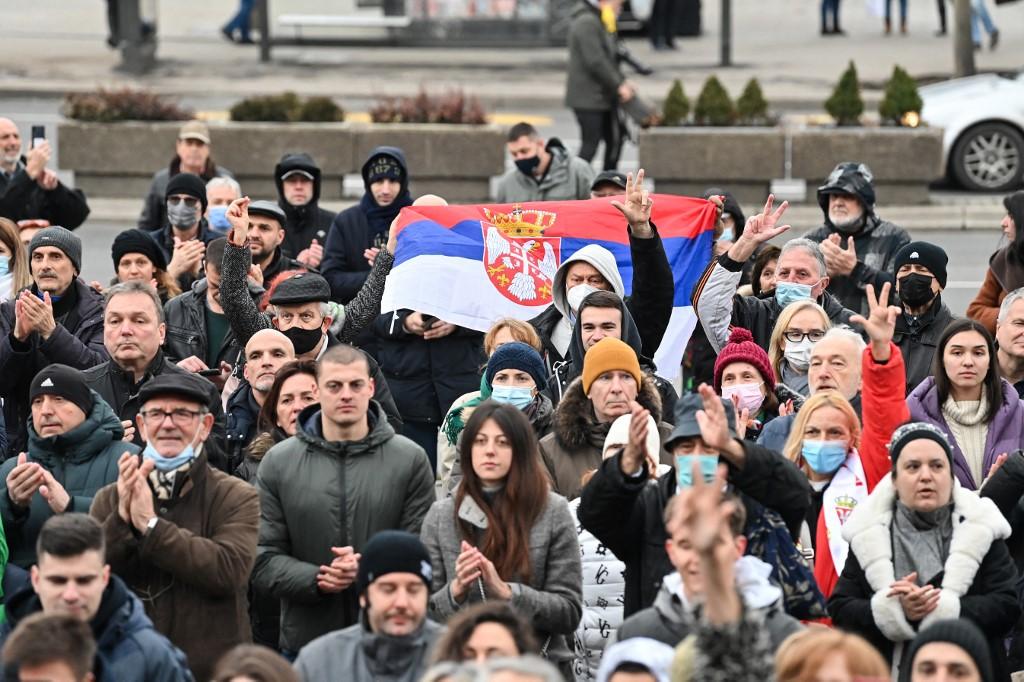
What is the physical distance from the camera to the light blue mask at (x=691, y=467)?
771cm

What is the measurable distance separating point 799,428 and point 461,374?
11.0 feet

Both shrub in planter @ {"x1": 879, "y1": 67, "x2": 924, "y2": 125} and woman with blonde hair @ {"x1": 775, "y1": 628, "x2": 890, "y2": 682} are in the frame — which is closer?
woman with blonde hair @ {"x1": 775, "y1": 628, "x2": 890, "y2": 682}

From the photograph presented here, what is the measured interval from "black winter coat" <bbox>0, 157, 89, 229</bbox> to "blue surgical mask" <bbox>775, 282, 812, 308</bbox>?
5.20m

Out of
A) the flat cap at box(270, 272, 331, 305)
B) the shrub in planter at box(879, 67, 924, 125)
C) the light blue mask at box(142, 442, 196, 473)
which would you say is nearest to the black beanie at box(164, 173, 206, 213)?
the flat cap at box(270, 272, 331, 305)

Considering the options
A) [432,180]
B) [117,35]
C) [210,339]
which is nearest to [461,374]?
[210,339]

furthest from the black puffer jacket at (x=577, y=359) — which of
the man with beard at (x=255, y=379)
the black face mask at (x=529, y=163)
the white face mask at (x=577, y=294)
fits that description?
the black face mask at (x=529, y=163)

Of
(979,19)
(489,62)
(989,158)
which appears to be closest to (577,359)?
(989,158)

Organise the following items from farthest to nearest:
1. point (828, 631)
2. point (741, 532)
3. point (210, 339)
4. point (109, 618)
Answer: point (210, 339) < point (741, 532) < point (109, 618) < point (828, 631)

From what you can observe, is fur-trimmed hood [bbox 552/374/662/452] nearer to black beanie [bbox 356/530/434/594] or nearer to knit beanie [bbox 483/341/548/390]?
knit beanie [bbox 483/341/548/390]

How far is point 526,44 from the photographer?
31781 millimetres

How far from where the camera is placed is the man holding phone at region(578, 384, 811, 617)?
25.2ft

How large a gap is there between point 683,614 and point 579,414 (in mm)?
2044

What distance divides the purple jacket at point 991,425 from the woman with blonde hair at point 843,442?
458mm

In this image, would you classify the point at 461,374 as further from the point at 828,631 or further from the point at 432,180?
the point at 432,180
